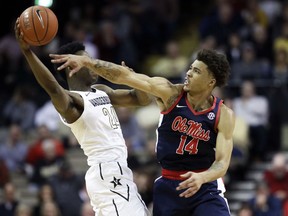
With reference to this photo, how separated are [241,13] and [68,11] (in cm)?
448

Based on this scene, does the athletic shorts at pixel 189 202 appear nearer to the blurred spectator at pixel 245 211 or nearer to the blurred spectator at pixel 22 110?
the blurred spectator at pixel 245 211

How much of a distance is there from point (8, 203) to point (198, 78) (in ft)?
22.8

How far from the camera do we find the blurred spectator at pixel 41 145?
49.6 ft

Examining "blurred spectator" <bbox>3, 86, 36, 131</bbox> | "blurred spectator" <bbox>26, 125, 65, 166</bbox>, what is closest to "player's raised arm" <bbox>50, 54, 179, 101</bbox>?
"blurred spectator" <bbox>26, 125, 65, 166</bbox>

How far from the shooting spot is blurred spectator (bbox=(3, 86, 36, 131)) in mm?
16672

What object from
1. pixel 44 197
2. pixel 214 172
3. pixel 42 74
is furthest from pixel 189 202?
pixel 44 197

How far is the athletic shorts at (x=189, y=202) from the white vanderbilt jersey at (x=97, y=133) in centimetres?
51

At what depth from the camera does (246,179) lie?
1470cm

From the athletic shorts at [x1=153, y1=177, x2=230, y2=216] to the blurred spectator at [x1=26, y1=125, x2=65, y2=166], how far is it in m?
7.18

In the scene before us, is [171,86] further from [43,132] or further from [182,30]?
[182,30]

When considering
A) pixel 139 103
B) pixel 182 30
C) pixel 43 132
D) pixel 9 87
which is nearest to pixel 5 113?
pixel 9 87

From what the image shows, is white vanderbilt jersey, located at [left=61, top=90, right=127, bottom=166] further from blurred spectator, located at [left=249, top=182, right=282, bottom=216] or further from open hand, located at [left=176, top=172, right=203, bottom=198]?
blurred spectator, located at [left=249, top=182, right=282, bottom=216]

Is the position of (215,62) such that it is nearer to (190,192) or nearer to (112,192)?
(190,192)

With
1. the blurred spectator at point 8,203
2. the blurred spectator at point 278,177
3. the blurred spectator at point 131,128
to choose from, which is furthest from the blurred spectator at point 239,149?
the blurred spectator at point 8,203
